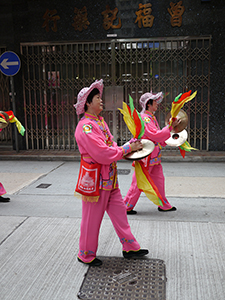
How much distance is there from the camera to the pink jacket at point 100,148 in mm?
2756

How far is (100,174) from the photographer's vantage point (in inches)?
114

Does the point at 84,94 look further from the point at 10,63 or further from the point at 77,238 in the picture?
the point at 10,63

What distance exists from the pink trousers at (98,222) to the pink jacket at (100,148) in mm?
141

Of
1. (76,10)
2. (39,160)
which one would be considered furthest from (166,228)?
(76,10)

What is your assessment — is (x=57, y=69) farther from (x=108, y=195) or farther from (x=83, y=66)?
(x=108, y=195)

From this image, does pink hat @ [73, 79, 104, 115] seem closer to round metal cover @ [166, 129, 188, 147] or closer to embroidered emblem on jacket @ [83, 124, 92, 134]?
embroidered emblem on jacket @ [83, 124, 92, 134]

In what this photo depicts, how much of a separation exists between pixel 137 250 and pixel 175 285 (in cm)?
55

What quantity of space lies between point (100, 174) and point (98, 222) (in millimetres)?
461


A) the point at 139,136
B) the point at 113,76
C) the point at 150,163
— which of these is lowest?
the point at 150,163

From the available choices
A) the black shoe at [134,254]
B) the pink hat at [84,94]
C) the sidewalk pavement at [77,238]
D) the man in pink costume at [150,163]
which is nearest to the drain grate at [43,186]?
the sidewalk pavement at [77,238]

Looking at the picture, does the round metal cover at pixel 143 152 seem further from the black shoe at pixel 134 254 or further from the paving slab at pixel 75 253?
the paving slab at pixel 75 253

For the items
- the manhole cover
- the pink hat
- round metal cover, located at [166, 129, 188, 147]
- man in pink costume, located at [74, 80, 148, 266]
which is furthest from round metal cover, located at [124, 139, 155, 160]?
the manhole cover

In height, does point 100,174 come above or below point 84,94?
below

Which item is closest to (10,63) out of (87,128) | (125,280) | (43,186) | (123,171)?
(43,186)
